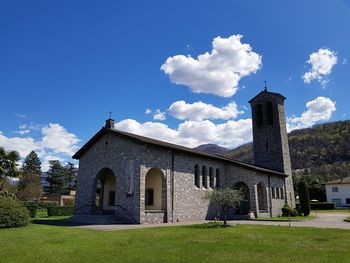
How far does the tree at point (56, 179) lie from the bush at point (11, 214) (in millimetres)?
68018

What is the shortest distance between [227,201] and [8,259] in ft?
47.5

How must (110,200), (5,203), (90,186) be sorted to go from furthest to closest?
1. (110,200)
2. (90,186)
3. (5,203)

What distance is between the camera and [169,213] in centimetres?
2369

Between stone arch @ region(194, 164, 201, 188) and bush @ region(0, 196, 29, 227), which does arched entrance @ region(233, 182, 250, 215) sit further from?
bush @ region(0, 196, 29, 227)

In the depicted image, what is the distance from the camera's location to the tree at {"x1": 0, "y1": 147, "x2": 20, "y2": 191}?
27.8 meters

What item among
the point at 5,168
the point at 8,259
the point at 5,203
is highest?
the point at 5,168

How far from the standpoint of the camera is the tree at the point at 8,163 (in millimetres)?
27750

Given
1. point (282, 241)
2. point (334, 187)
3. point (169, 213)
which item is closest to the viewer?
point (282, 241)

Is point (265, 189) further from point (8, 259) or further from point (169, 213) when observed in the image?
point (8, 259)

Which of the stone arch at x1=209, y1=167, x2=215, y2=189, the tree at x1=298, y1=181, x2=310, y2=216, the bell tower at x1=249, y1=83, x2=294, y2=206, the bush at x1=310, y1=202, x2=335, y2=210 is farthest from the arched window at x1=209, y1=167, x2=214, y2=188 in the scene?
the bush at x1=310, y1=202, x2=335, y2=210

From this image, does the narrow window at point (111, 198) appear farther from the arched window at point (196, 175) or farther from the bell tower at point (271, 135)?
the bell tower at point (271, 135)

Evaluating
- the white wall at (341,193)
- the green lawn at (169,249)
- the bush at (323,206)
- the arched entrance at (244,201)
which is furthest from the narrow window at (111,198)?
the white wall at (341,193)

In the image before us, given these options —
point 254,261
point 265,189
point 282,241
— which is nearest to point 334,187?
point 265,189

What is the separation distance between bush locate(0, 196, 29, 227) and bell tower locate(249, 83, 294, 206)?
3036 cm
